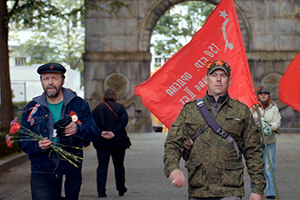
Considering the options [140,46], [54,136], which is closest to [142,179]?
[54,136]

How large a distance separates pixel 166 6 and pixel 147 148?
897 centimetres

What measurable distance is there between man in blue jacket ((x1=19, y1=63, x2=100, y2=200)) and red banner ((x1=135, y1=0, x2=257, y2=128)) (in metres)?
1.46

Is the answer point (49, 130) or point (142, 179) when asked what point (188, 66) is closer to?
point (49, 130)

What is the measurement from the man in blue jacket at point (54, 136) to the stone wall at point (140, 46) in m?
18.8

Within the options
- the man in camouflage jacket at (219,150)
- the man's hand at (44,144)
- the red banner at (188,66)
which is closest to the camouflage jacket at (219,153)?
the man in camouflage jacket at (219,150)

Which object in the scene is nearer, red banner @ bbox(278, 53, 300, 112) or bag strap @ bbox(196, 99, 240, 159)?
bag strap @ bbox(196, 99, 240, 159)

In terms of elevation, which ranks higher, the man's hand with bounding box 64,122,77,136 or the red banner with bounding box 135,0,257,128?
the red banner with bounding box 135,0,257,128

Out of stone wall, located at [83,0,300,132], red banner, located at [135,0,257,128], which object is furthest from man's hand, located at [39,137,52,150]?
stone wall, located at [83,0,300,132]

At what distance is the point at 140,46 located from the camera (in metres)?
24.5

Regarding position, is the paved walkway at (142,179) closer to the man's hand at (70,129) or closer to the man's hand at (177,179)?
the man's hand at (70,129)

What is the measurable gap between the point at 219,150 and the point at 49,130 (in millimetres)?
1600

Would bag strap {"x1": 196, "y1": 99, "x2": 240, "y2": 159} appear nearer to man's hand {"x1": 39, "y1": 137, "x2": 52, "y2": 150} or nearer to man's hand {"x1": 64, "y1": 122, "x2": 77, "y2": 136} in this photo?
man's hand {"x1": 64, "y1": 122, "x2": 77, "y2": 136}

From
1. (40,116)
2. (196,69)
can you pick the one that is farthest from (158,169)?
(40,116)

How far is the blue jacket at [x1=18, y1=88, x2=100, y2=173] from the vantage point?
203 inches
